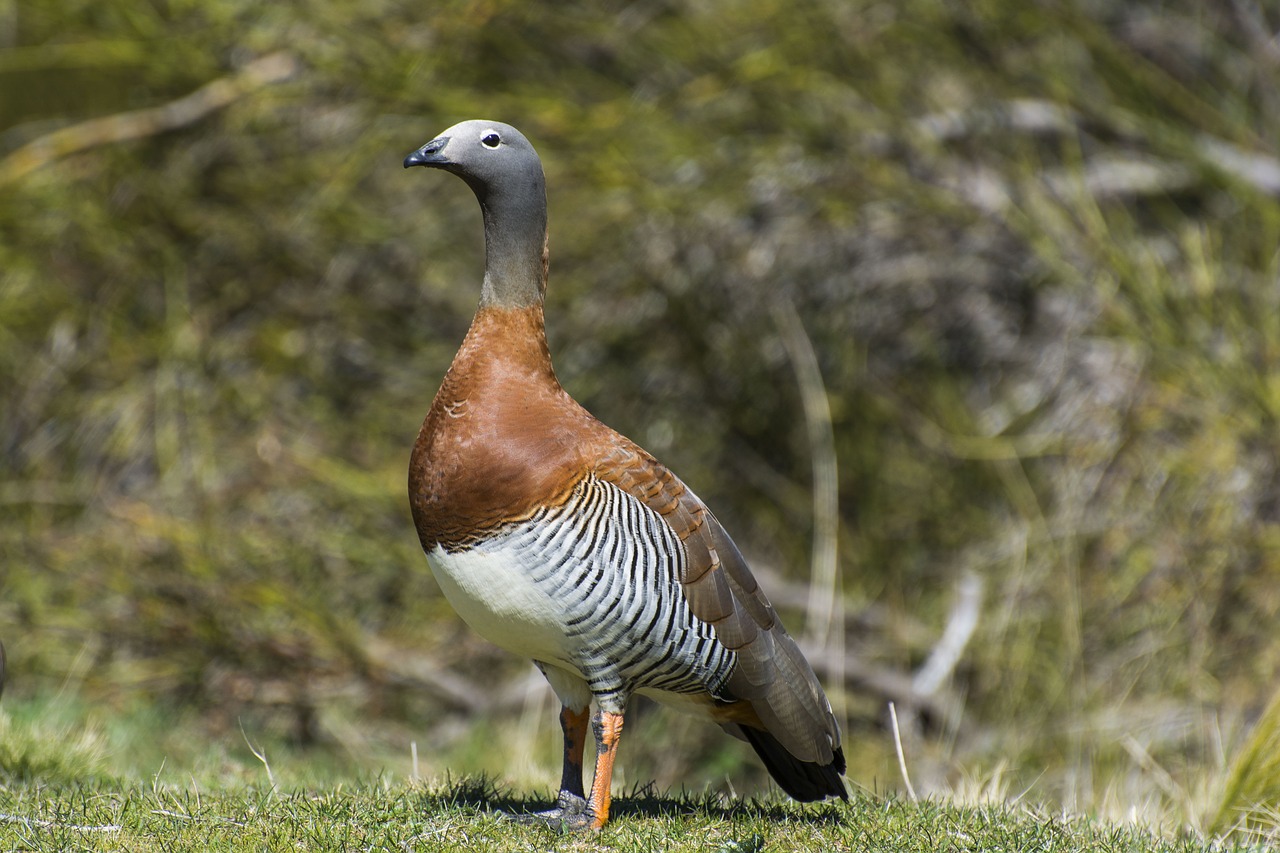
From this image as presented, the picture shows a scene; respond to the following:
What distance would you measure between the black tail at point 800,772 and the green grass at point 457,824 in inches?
2.4

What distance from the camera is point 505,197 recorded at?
3.84 metres

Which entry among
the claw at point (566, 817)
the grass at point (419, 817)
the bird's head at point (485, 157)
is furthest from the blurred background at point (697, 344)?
the bird's head at point (485, 157)

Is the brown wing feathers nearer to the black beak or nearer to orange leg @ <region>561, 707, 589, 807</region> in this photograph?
orange leg @ <region>561, 707, 589, 807</region>

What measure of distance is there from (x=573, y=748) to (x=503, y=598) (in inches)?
28.1

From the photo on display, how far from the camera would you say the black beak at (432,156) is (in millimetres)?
3689

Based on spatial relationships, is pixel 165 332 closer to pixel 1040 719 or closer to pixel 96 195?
pixel 96 195

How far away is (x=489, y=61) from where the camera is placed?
8016 millimetres

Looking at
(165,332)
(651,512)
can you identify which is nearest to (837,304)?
(165,332)

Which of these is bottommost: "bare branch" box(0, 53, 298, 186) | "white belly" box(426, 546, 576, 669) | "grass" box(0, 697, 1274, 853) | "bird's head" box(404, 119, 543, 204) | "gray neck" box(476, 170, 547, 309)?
"grass" box(0, 697, 1274, 853)

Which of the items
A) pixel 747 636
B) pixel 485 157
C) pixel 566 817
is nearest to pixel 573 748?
pixel 566 817

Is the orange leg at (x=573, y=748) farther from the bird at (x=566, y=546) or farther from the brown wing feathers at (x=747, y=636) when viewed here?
the brown wing feathers at (x=747, y=636)

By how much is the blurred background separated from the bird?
9.80 ft

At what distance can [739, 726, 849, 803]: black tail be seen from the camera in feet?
13.4

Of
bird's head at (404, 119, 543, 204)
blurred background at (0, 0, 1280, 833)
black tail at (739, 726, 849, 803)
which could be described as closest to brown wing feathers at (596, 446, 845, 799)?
black tail at (739, 726, 849, 803)
